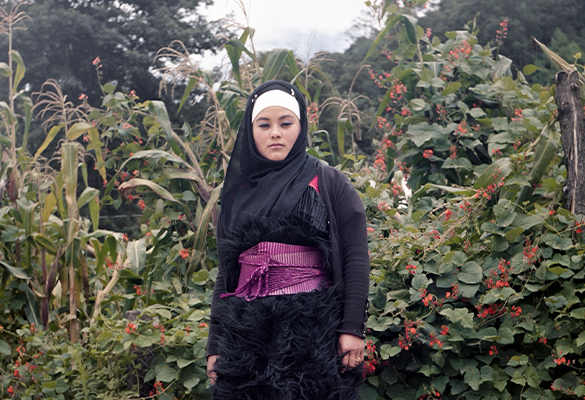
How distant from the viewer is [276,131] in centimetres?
168

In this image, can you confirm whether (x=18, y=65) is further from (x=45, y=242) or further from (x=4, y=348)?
(x=4, y=348)

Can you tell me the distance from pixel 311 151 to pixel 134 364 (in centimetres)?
144

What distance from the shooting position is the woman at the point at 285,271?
1508 mm

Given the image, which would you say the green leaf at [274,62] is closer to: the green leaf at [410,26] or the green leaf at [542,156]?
the green leaf at [410,26]

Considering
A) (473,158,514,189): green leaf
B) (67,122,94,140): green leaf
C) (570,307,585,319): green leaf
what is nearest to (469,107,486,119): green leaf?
(473,158,514,189): green leaf

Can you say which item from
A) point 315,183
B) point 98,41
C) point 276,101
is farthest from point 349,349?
point 98,41

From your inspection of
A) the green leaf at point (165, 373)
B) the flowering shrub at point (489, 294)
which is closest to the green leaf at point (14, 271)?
the green leaf at point (165, 373)

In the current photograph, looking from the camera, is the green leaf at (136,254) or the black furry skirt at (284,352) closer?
the black furry skirt at (284,352)

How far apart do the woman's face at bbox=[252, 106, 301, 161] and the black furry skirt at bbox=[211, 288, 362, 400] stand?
456mm

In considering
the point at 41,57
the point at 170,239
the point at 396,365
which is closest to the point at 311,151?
the point at 170,239

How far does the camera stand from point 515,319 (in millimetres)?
2025

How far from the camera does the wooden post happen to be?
7.15ft

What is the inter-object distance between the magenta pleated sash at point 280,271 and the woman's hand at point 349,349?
17cm

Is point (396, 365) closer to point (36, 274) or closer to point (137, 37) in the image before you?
point (36, 274)
